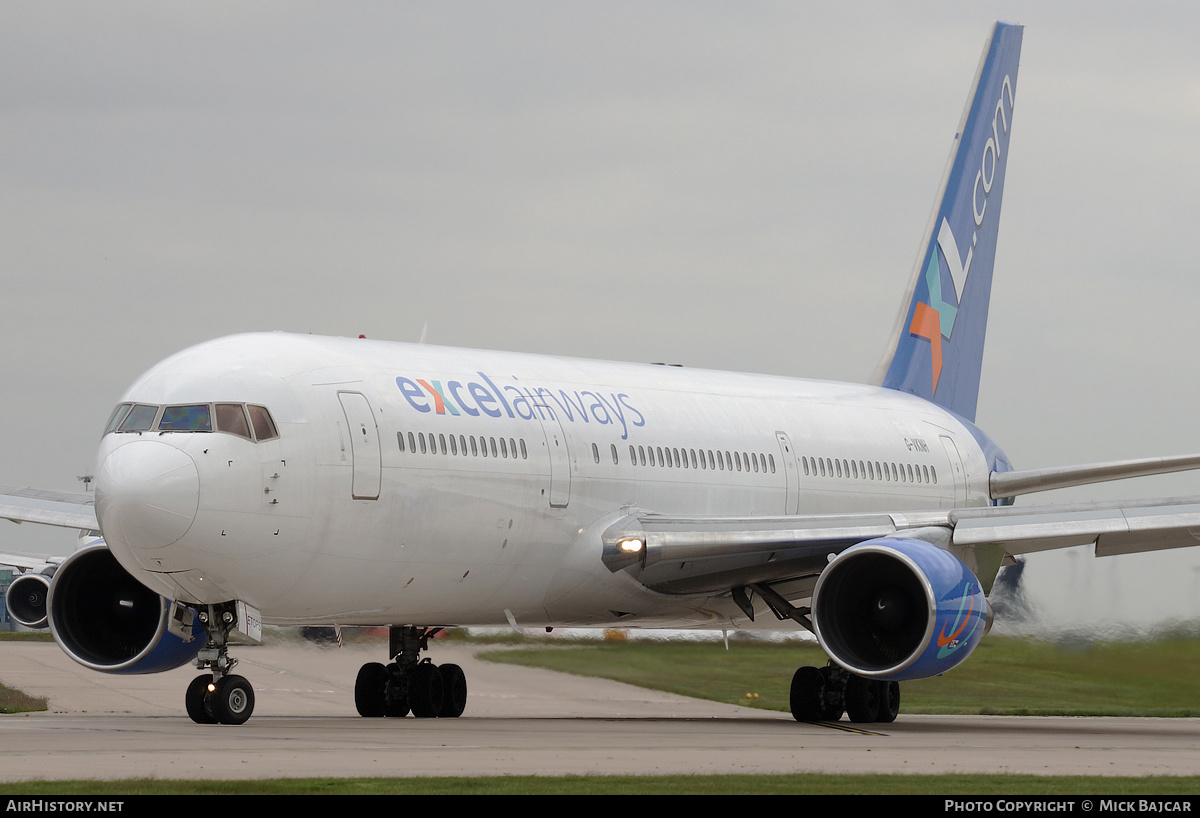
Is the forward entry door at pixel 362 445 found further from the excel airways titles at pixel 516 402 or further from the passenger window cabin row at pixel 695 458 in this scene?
the excel airways titles at pixel 516 402

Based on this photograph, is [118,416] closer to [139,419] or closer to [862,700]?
[139,419]

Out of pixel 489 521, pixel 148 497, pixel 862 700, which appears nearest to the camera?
pixel 148 497

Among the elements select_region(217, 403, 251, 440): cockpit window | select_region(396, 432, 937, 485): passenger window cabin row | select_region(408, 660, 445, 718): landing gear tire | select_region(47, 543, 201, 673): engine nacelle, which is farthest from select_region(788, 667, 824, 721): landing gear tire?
select_region(217, 403, 251, 440): cockpit window

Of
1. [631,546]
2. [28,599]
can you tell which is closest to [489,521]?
[631,546]

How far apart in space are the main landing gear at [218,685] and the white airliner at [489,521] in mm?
24

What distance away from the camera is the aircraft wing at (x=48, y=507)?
1816cm

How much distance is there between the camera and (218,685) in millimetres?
15094

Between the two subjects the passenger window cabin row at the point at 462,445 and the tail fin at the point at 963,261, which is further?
the tail fin at the point at 963,261

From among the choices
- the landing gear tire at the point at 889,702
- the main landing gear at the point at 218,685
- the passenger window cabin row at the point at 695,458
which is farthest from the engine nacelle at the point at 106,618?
the landing gear tire at the point at 889,702

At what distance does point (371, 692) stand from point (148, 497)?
19.4ft

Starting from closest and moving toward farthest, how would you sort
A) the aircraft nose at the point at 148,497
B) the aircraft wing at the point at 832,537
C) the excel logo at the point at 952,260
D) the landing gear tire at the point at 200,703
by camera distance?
the aircraft nose at the point at 148,497 → the landing gear tire at the point at 200,703 → the aircraft wing at the point at 832,537 → the excel logo at the point at 952,260

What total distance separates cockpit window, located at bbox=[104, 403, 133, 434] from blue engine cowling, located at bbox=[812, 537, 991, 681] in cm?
671

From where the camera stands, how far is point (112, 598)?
17500mm

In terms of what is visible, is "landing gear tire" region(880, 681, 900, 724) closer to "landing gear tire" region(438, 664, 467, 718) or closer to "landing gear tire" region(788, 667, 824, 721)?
"landing gear tire" region(788, 667, 824, 721)
